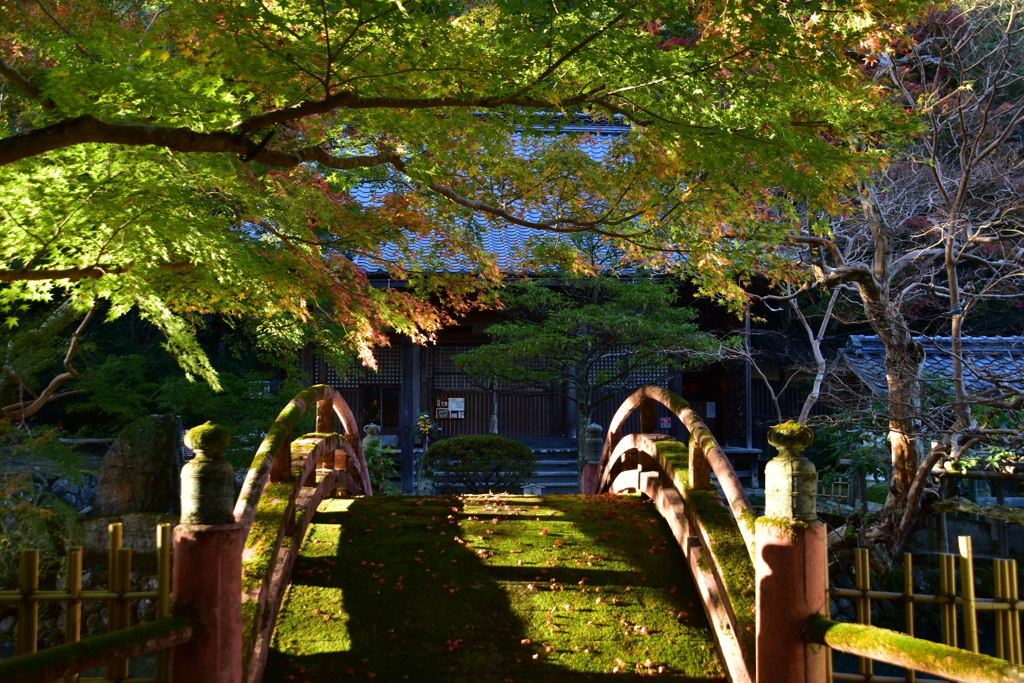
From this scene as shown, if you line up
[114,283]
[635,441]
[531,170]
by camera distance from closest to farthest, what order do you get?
[114,283], [531,170], [635,441]

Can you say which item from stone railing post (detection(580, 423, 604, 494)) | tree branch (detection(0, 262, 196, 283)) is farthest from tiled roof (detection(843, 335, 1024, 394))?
tree branch (detection(0, 262, 196, 283))

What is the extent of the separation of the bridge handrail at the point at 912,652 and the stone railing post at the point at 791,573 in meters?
0.08

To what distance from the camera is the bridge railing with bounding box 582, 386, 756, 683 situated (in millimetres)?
3846

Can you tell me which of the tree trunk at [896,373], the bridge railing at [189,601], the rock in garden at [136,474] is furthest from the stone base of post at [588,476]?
the bridge railing at [189,601]

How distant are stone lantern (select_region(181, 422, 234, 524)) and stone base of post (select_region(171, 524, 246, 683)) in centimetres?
5

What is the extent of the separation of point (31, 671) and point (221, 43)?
9.21 feet

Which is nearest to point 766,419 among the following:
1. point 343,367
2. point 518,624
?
point 343,367

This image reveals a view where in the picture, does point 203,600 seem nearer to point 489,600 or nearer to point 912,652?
point 489,600

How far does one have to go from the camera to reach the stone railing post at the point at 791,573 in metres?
3.13

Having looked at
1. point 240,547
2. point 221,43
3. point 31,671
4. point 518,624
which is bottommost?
point 518,624

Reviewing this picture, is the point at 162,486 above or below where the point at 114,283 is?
below

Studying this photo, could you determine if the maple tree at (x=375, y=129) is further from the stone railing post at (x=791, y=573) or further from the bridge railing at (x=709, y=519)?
the stone railing post at (x=791, y=573)

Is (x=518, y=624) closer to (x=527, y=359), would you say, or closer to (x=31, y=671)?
(x=31, y=671)

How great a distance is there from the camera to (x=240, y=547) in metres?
3.12
